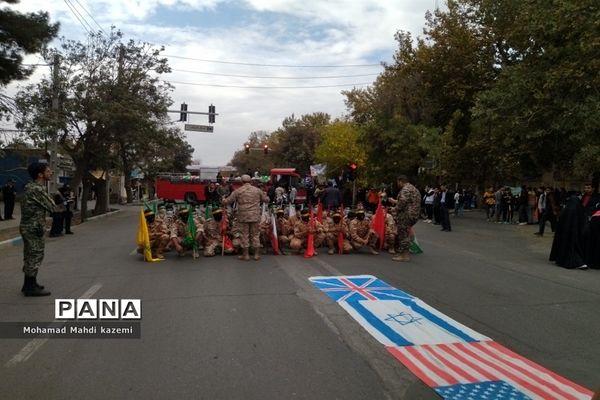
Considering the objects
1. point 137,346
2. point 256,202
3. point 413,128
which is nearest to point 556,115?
point 413,128

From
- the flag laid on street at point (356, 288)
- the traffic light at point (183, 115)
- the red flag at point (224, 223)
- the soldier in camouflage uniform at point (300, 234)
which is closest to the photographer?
the flag laid on street at point (356, 288)

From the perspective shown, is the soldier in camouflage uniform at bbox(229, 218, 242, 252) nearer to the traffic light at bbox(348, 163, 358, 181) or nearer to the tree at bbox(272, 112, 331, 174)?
the traffic light at bbox(348, 163, 358, 181)

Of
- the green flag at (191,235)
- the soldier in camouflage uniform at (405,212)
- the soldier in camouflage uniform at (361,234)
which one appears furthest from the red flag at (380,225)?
the green flag at (191,235)

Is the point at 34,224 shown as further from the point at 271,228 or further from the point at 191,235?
the point at 271,228

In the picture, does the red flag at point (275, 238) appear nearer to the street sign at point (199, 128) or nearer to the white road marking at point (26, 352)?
the white road marking at point (26, 352)

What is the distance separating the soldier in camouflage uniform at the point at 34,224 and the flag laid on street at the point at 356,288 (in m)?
4.12

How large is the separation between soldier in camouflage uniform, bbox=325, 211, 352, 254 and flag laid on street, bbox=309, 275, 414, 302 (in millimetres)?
2989

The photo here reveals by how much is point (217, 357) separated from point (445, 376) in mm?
2110

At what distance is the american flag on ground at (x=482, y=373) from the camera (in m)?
4.53

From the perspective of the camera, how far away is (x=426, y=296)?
8.06 m

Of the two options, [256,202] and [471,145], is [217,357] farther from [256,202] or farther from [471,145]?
[471,145]

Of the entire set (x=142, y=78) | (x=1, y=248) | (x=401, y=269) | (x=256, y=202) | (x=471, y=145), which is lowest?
(x=1, y=248)

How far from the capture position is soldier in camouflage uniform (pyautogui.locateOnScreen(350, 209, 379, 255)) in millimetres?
12625

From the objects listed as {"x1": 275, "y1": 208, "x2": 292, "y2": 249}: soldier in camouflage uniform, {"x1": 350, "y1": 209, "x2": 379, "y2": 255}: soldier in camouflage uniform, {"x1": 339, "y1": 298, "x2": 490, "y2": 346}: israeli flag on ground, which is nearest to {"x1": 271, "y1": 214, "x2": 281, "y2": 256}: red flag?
{"x1": 275, "y1": 208, "x2": 292, "y2": 249}: soldier in camouflage uniform
